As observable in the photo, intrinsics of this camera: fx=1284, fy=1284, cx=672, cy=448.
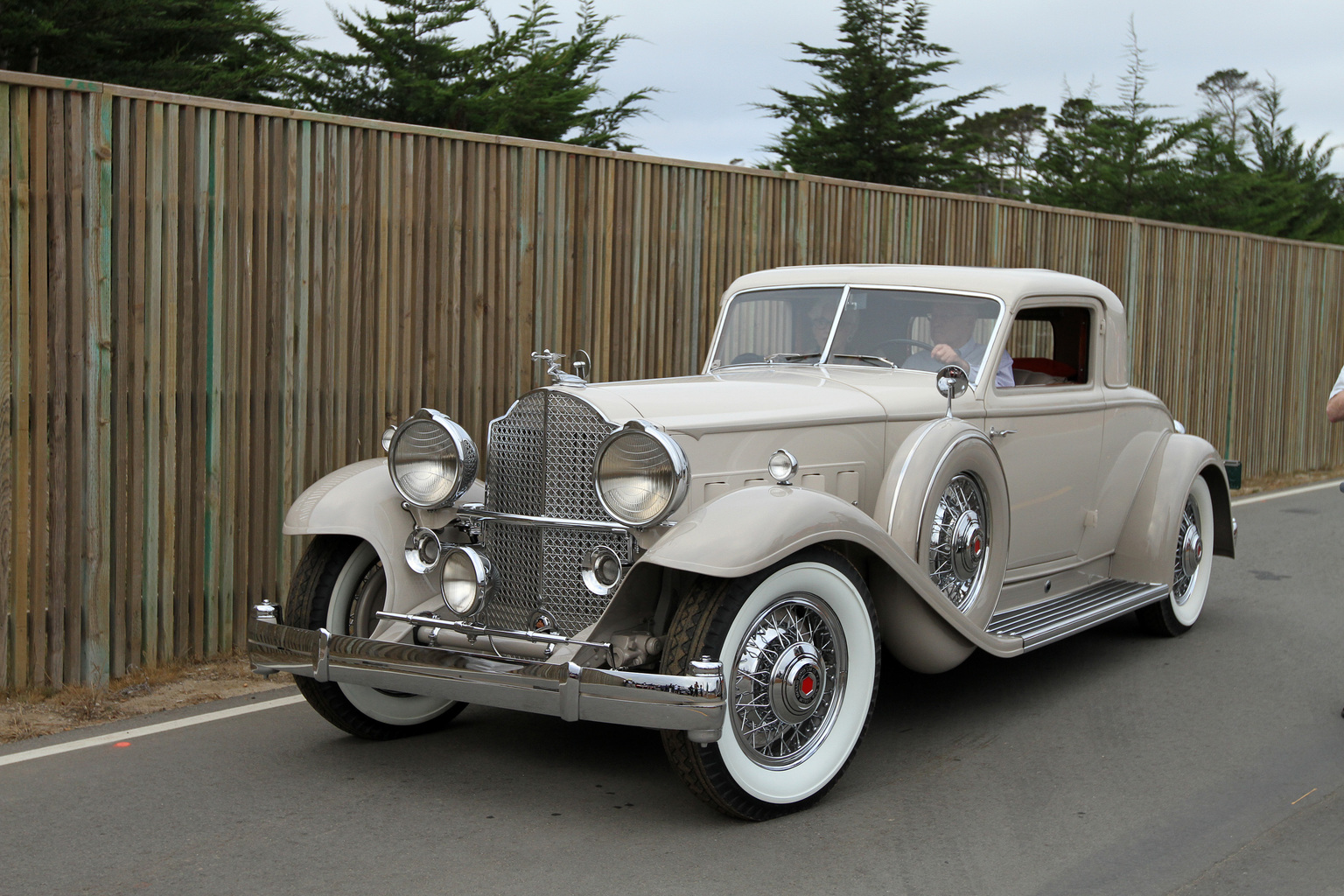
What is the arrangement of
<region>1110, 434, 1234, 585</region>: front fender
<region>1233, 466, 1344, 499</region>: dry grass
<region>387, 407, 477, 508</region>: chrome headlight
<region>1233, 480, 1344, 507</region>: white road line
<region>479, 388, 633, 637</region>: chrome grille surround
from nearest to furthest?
<region>479, 388, 633, 637</region>: chrome grille surround → <region>387, 407, 477, 508</region>: chrome headlight → <region>1110, 434, 1234, 585</region>: front fender → <region>1233, 480, 1344, 507</region>: white road line → <region>1233, 466, 1344, 499</region>: dry grass

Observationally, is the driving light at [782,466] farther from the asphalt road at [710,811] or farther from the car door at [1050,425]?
the car door at [1050,425]

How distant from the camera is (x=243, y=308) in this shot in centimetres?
604

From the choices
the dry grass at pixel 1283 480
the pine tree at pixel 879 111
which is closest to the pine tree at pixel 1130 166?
the pine tree at pixel 879 111

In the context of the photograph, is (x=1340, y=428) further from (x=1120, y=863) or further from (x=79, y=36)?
(x=79, y=36)

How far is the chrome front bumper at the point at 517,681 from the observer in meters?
3.72

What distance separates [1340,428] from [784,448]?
510 inches

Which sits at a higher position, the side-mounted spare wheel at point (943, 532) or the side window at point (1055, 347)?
the side window at point (1055, 347)

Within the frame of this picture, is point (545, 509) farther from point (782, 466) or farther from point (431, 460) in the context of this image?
point (782, 466)

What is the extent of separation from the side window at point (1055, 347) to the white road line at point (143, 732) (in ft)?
12.2

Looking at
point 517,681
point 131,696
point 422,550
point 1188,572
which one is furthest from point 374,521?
point 1188,572

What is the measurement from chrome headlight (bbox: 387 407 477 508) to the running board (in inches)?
→ 87.6

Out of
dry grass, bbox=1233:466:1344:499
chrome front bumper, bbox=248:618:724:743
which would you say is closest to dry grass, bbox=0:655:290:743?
chrome front bumper, bbox=248:618:724:743

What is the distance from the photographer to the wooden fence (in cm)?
537

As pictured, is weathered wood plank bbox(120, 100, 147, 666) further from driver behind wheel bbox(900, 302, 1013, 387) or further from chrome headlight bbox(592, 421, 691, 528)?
driver behind wheel bbox(900, 302, 1013, 387)
